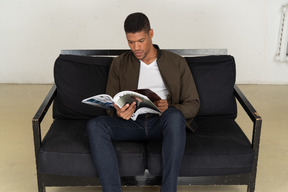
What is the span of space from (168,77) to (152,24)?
93.9 inches

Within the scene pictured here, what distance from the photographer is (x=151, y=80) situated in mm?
2328

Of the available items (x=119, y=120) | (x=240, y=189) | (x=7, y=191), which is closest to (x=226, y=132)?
(x=240, y=189)

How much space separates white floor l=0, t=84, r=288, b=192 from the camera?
7.93 ft

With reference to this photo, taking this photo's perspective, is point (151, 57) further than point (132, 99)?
Yes

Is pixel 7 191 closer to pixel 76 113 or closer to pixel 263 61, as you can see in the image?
pixel 76 113

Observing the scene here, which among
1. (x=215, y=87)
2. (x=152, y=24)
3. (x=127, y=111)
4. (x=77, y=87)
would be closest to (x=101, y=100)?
(x=127, y=111)

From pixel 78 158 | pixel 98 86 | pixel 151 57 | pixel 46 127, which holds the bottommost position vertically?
pixel 46 127

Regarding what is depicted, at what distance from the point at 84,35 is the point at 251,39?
208 cm

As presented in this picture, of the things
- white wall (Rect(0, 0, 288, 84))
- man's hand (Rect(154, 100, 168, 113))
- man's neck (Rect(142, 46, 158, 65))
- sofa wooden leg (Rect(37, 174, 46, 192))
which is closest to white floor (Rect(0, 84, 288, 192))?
sofa wooden leg (Rect(37, 174, 46, 192))

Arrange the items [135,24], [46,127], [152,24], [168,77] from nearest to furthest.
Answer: [135,24], [168,77], [46,127], [152,24]

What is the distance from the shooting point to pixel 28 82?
4.79m

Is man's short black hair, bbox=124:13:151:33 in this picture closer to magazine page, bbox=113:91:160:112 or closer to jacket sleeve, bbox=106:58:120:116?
jacket sleeve, bbox=106:58:120:116

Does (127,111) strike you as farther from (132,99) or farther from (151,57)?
(151,57)

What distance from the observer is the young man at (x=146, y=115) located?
1947 mm
